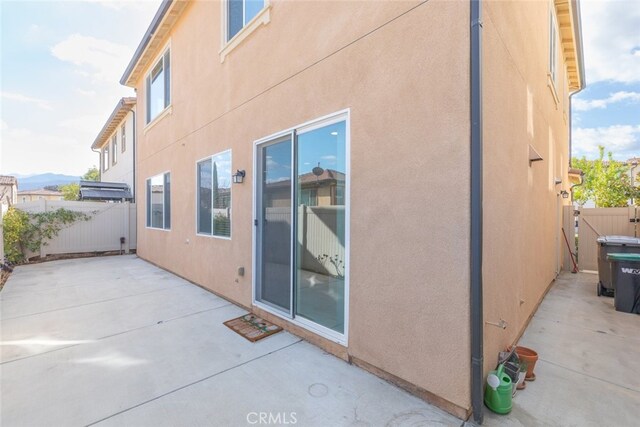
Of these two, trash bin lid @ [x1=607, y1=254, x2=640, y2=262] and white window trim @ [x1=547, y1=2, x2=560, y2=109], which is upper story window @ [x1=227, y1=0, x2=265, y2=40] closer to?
white window trim @ [x1=547, y1=2, x2=560, y2=109]

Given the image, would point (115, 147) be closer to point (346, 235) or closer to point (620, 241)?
point (346, 235)

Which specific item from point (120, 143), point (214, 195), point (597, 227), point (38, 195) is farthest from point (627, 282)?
point (38, 195)

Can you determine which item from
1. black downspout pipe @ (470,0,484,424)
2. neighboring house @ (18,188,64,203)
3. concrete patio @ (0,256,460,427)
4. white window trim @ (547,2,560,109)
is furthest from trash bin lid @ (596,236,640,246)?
neighboring house @ (18,188,64,203)

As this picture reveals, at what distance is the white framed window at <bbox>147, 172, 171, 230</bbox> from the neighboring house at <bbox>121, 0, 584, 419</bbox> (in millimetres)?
2512

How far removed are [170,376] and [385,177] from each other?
283cm

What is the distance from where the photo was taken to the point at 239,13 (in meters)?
5.09

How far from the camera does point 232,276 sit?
5.09 metres

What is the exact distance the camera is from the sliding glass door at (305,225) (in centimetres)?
333

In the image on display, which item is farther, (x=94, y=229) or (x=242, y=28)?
(x=94, y=229)

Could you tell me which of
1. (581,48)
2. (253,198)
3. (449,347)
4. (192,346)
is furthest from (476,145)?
(581,48)

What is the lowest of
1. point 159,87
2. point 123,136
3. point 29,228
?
point 29,228

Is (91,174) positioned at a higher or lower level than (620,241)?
higher

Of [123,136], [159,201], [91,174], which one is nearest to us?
[159,201]

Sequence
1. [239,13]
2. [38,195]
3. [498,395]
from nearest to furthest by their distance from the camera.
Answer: [498,395]
[239,13]
[38,195]
